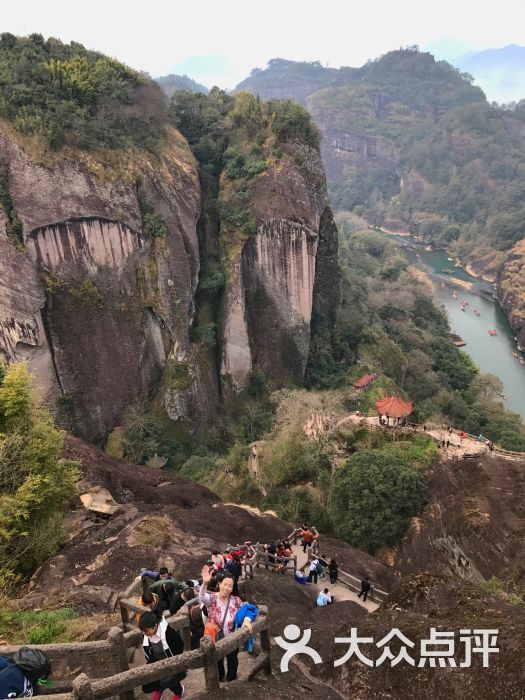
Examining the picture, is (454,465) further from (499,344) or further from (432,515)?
(499,344)

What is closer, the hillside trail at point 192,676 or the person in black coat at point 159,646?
the person in black coat at point 159,646

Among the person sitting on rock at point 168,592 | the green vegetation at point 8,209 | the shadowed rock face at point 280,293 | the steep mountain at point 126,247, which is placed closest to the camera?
the person sitting on rock at point 168,592

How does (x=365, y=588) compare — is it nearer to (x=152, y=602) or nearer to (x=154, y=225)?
(x=152, y=602)

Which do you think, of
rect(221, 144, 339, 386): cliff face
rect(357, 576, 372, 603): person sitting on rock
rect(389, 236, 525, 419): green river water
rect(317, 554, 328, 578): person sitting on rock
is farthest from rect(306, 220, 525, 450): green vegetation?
rect(357, 576, 372, 603): person sitting on rock

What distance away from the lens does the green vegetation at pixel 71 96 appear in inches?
1067

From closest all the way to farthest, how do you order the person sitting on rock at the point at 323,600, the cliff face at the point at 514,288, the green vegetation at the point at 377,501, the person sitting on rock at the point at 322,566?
the person sitting on rock at the point at 323,600 → the person sitting on rock at the point at 322,566 → the green vegetation at the point at 377,501 → the cliff face at the point at 514,288

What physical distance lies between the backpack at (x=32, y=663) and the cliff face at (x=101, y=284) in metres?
26.2

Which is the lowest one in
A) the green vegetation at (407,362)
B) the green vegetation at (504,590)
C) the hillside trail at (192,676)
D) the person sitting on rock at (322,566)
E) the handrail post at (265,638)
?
the green vegetation at (407,362)

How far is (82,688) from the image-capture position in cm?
401

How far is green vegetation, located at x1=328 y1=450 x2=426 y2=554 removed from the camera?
16.0 meters

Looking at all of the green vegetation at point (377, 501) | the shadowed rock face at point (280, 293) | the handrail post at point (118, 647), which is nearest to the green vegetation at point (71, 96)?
the shadowed rock face at point (280, 293)

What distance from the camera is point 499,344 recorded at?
58.9 meters

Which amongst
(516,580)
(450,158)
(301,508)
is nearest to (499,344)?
(301,508)

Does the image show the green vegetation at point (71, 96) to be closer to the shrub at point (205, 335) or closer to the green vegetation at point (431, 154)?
the shrub at point (205, 335)
